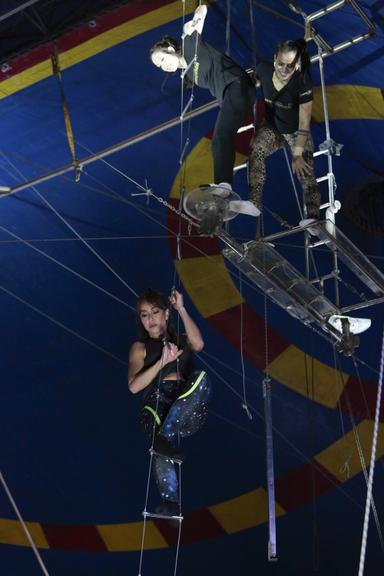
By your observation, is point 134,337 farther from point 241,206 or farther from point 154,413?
point 241,206

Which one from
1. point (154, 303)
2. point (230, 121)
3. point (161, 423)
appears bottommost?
point (161, 423)

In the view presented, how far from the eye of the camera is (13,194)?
652 cm

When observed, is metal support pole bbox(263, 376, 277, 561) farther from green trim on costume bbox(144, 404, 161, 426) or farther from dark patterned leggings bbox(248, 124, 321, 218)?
dark patterned leggings bbox(248, 124, 321, 218)

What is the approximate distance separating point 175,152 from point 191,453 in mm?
1808

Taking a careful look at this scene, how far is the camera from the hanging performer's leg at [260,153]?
494 cm

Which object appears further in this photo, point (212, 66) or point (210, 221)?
point (212, 66)

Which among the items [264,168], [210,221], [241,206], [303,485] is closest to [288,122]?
[264,168]

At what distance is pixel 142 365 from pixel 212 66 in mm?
1339

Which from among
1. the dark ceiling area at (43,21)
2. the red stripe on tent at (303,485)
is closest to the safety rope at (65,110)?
the dark ceiling area at (43,21)

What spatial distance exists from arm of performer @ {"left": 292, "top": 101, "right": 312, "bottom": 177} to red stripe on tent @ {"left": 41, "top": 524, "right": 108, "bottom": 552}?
9.10ft

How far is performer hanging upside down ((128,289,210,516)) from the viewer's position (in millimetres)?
4617

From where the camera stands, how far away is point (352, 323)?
16.6ft

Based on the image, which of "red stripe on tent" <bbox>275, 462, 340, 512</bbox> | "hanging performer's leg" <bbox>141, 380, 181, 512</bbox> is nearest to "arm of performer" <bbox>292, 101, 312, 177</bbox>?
"hanging performer's leg" <bbox>141, 380, 181, 512</bbox>

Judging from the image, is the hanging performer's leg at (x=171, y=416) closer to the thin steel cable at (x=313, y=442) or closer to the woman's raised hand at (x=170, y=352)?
the woman's raised hand at (x=170, y=352)
